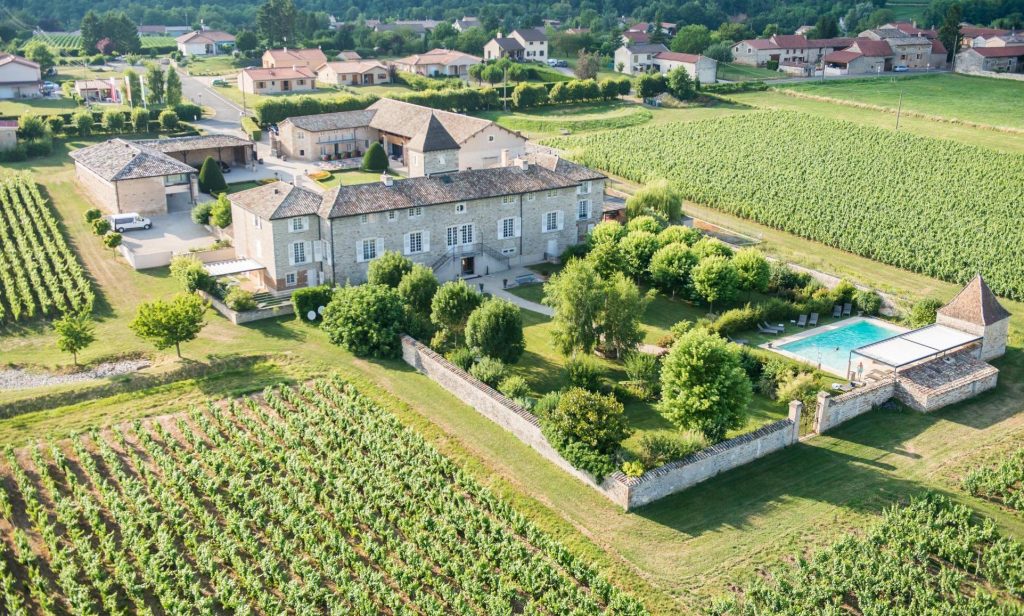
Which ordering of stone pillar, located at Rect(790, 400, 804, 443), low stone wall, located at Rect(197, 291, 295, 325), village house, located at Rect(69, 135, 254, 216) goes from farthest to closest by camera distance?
1. village house, located at Rect(69, 135, 254, 216)
2. low stone wall, located at Rect(197, 291, 295, 325)
3. stone pillar, located at Rect(790, 400, 804, 443)

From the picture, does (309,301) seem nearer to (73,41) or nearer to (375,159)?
(375,159)

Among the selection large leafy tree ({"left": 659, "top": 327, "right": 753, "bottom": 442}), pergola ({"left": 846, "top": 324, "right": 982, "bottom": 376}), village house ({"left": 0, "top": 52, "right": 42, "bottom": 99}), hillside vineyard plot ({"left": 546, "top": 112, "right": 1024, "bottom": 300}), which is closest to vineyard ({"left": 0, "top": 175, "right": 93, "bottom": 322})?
large leafy tree ({"left": 659, "top": 327, "right": 753, "bottom": 442})

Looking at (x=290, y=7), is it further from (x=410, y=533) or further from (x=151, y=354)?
(x=410, y=533)

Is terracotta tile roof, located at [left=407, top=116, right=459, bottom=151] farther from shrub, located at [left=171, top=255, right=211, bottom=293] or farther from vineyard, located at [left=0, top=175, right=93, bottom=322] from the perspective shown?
shrub, located at [left=171, top=255, right=211, bottom=293]

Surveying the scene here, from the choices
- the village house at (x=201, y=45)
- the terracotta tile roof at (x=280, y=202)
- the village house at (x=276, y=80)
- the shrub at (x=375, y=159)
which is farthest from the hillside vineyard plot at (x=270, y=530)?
the village house at (x=201, y=45)

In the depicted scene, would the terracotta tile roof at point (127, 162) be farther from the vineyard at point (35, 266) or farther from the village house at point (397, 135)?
the village house at point (397, 135)

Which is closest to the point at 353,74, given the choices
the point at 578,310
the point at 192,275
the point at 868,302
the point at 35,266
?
the point at 35,266

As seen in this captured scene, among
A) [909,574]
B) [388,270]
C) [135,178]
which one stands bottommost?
[909,574]
